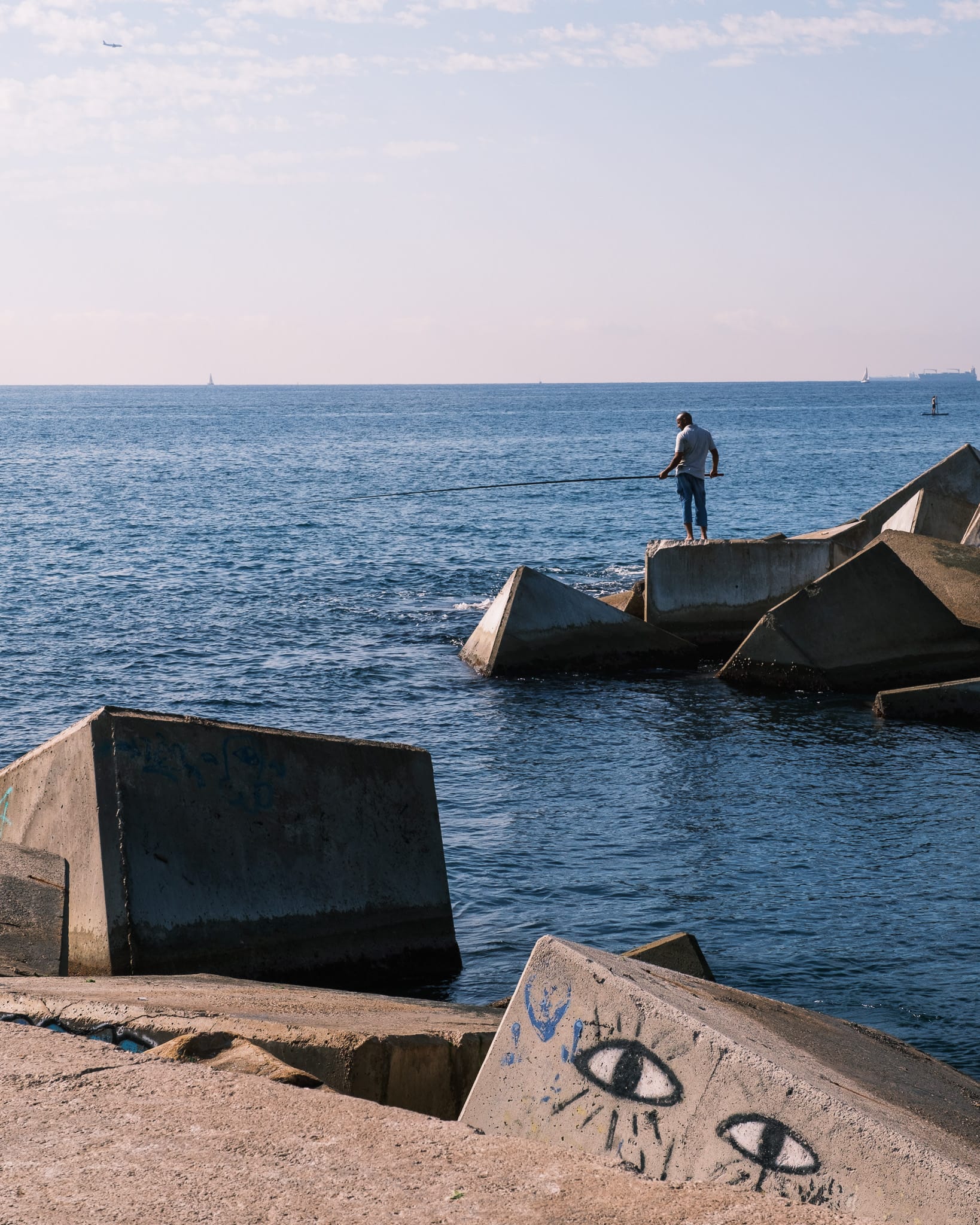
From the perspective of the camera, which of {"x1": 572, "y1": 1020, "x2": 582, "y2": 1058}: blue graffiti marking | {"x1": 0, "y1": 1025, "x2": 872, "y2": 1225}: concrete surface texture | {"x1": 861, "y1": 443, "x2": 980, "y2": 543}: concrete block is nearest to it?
{"x1": 0, "y1": 1025, "x2": 872, "y2": 1225}: concrete surface texture

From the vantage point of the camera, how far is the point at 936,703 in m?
11.9

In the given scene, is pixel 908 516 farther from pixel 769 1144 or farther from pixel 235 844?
pixel 769 1144

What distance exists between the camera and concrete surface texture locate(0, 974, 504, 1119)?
3.74m

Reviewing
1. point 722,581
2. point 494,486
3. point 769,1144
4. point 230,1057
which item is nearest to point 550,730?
point 722,581

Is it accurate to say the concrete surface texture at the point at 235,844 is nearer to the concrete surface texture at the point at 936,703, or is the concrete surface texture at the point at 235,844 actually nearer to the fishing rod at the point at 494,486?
the concrete surface texture at the point at 936,703

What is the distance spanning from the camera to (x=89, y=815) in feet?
17.2

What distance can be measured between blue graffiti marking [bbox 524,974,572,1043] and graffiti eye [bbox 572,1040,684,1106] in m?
0.11

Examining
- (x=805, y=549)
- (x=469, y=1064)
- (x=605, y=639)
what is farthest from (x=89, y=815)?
(x=805, y=549)

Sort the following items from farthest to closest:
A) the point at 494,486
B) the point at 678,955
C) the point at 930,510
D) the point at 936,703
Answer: the point at 494,486 < the point at 930,510 < the point at 936,703 < the point at 678,955

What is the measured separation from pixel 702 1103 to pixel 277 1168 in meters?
1.07

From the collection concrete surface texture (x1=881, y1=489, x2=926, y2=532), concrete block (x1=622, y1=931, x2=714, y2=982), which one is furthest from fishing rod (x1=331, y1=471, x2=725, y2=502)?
concrete block (x1=622, y1=931, x2=714, y2=982)

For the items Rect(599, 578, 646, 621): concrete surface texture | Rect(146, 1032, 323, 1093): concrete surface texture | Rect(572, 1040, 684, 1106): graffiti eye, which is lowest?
Rect(599, 578, 646, 621): concrete surface texture

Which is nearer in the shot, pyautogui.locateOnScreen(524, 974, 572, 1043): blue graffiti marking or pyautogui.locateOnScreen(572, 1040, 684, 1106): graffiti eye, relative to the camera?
pyautogui.locateOnScreen(572, 1040, 684, 1106): graffiti eye

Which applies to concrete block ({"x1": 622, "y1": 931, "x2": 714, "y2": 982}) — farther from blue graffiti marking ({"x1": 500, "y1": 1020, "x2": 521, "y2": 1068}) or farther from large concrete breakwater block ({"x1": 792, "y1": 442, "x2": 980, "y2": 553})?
large concrete breakwater block ({"x1": 792, "y1": 442, "x2": 980, "y2": 553})
